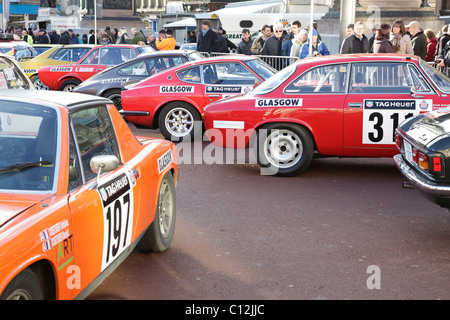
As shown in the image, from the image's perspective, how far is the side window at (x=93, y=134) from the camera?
155 inches

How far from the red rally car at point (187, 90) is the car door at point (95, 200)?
6.37 m

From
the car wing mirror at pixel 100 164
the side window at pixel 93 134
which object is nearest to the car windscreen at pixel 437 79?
the side window at pixel 93 134

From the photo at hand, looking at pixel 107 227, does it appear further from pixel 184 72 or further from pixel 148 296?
pixel 184 72

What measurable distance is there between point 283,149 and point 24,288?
5.75 m

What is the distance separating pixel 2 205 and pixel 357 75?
5765 mm

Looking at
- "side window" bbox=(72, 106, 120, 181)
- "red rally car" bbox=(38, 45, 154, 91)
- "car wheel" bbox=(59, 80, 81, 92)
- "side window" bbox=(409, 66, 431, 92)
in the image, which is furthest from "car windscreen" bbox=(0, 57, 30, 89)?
"car wheel" bbox=(59, 80, 81, 92)

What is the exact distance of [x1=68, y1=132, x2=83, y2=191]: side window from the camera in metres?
3.71

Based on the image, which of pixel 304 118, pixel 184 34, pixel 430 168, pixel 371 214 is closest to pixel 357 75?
pixel 304 118

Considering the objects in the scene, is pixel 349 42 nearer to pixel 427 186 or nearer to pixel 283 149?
pixel 283 149

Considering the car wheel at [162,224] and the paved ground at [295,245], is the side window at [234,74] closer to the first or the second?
the paved ground at [295,245]

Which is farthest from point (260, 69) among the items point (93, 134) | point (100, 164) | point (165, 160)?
point (100, 164)

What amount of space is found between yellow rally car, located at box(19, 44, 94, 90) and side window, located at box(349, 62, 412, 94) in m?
11.6

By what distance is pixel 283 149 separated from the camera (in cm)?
841

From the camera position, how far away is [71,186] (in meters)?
3.66
